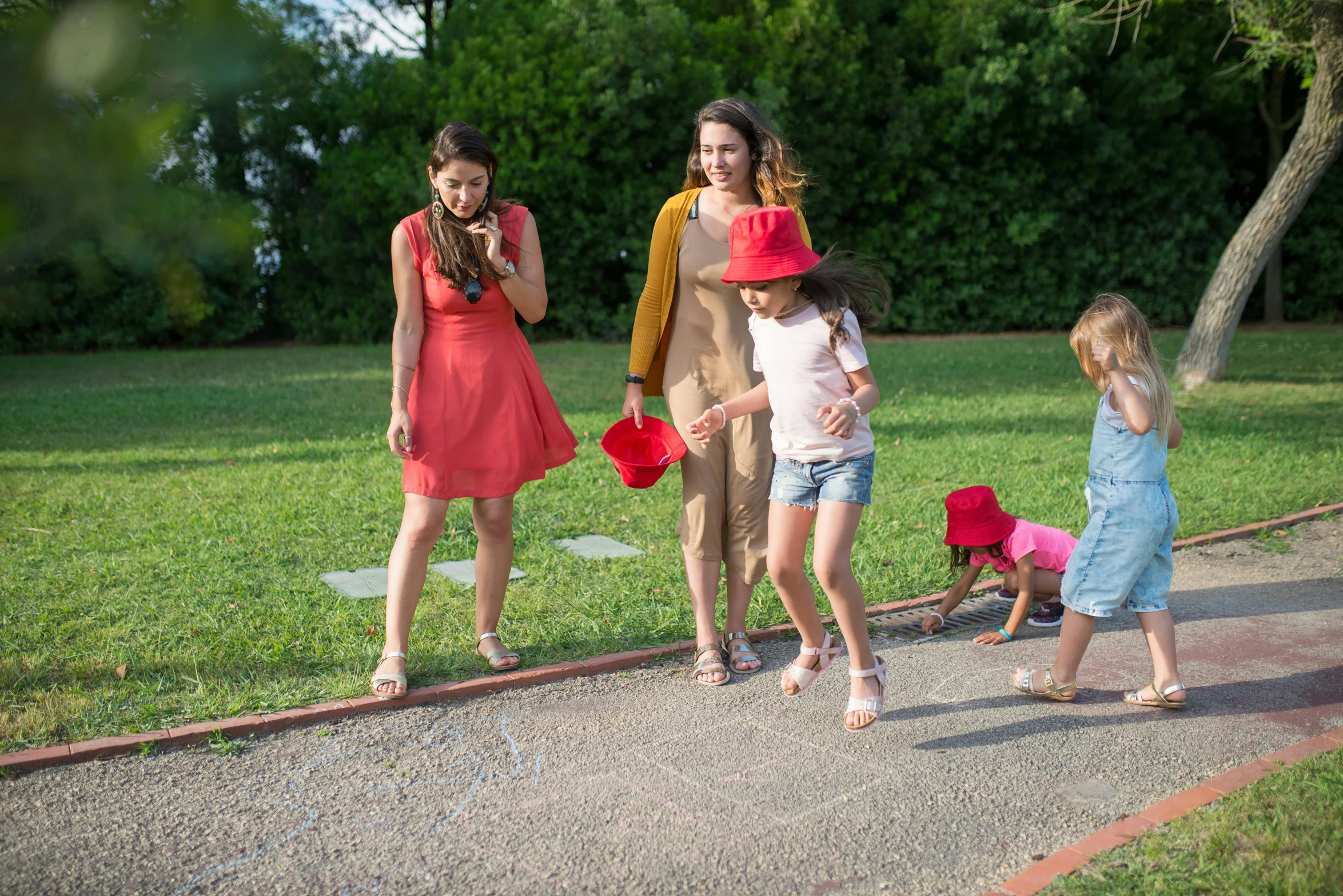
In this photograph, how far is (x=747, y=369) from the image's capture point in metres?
3.88

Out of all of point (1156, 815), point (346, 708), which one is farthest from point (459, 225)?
point (1156, 815)

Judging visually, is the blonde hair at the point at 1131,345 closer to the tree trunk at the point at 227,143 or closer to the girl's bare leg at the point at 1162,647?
the girl's bare leg at the point at 1162,647

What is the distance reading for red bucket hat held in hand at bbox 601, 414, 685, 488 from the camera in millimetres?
3756

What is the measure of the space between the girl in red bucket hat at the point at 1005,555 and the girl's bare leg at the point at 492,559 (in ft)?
6.10

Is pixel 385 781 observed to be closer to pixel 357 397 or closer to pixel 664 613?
pixel 664 613

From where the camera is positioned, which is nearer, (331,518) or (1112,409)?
(1112,409)

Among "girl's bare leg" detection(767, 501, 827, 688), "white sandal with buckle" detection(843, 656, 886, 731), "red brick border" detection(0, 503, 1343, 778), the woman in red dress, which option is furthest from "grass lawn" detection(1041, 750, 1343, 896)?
the woman in red dress

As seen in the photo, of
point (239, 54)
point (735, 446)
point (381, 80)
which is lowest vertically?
point (735, 446)

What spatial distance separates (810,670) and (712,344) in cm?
123

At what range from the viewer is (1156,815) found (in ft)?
9.55

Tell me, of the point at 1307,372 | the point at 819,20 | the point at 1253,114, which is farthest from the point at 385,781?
the point at 1253,114

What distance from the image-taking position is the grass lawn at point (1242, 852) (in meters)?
2.53

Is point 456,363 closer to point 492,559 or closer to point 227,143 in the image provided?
point 492,559

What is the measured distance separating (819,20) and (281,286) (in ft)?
41.0
